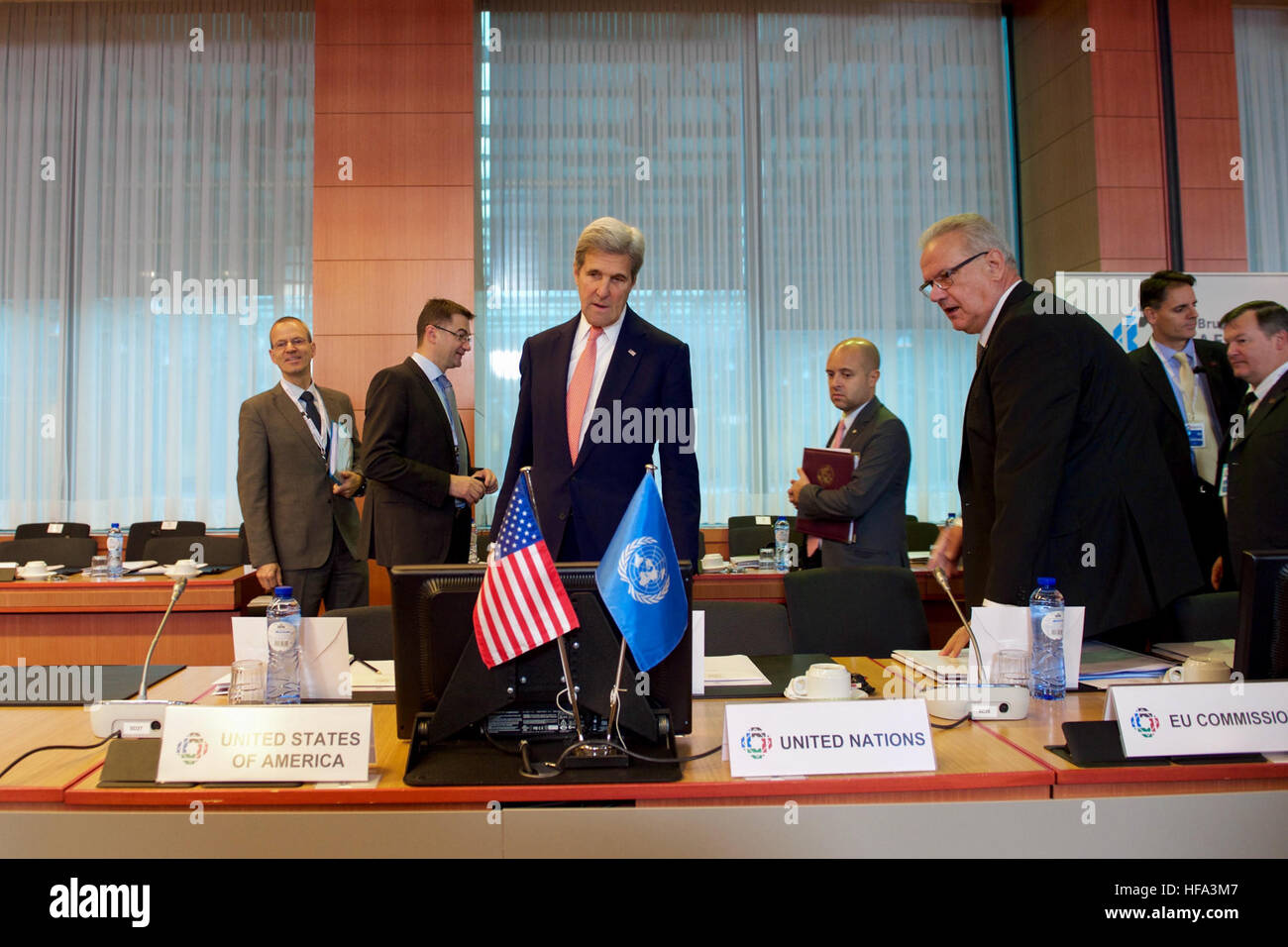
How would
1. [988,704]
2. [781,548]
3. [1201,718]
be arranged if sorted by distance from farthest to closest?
1. [781,548]
2. [988,704]
3. [1201,718]

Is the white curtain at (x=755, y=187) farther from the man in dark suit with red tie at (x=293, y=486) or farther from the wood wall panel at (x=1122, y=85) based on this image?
the man in dark suit with red tie at (x=293, y=486)

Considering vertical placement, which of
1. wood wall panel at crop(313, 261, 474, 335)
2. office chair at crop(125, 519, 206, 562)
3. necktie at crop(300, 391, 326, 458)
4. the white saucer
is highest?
wood wall panel at crop(313, 261, 474, 335)

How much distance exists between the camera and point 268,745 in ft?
4.53

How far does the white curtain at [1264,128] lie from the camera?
657cm

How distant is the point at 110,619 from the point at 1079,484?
3.61 metres

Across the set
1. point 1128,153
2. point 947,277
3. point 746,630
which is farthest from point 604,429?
point 1128,153

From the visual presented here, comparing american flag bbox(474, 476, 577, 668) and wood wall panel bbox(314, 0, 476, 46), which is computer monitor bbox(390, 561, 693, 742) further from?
wood wall panel bbox(314, 0, 476, 46)

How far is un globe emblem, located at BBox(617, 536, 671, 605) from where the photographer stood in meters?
1.43

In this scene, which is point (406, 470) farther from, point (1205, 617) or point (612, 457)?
point (1205, 617)

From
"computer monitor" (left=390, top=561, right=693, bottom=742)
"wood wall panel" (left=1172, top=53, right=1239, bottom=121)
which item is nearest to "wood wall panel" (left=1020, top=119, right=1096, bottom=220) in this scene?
"wood wall panel" (left=1172, top=53, right=1239, bottom=121)

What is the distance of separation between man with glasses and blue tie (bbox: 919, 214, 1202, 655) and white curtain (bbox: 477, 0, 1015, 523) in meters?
4.55
